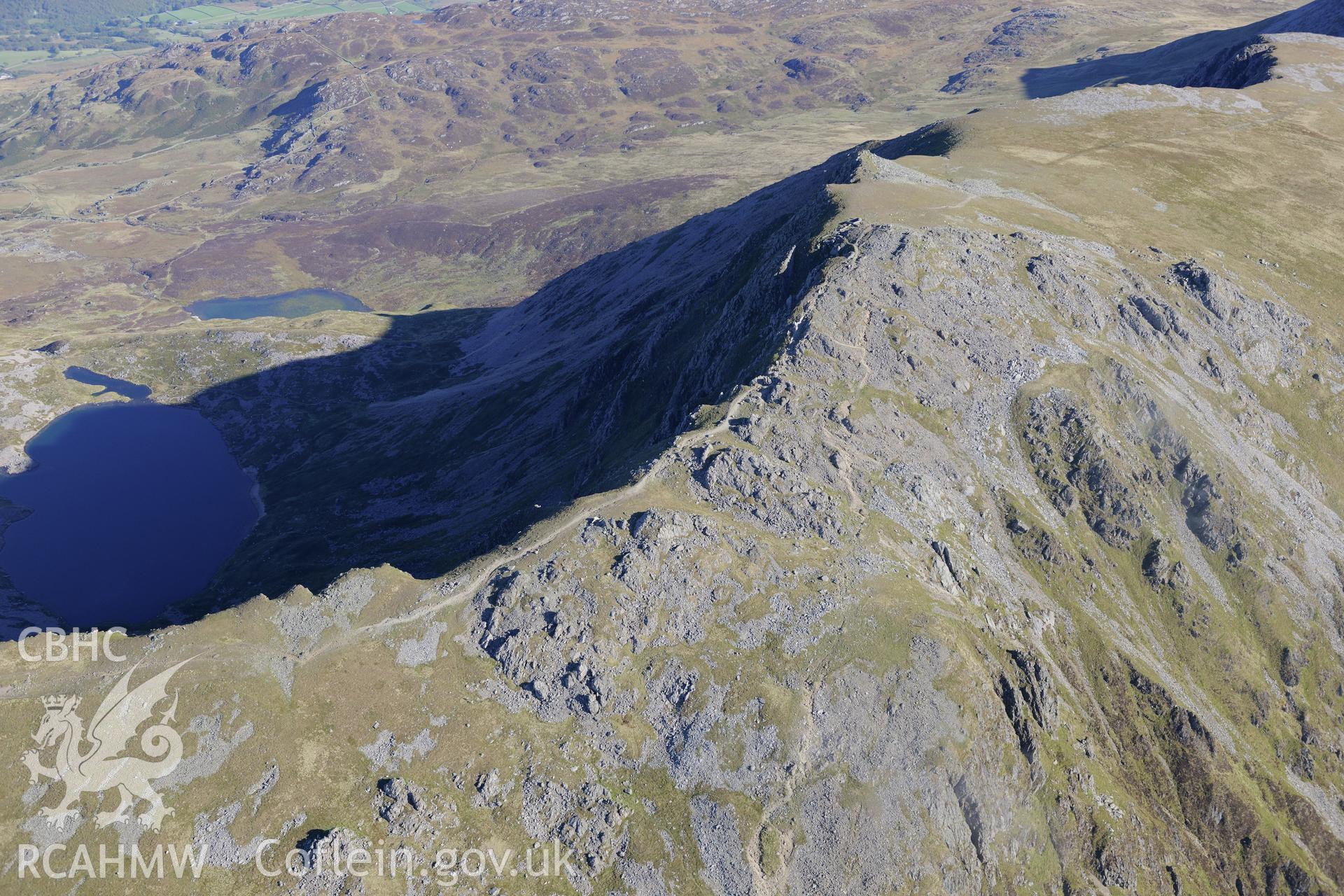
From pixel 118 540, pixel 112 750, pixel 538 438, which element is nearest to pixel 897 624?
pixel 112 750

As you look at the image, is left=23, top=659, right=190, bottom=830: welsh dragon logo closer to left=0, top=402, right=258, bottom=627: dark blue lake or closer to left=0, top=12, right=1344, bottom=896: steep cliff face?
left=0, top=12, right=1344, bottom=896: steep cliff face

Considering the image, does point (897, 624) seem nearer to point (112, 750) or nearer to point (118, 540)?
point (112, 750)

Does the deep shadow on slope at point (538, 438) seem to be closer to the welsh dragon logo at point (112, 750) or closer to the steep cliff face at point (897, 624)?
the steep cliff face at point (897, 624)

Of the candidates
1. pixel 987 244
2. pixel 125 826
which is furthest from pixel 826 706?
pixel 987 244

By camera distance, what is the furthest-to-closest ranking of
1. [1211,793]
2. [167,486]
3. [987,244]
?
[167,486] < [987,244] < [1211,793]

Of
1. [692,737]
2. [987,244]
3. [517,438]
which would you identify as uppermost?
[987,244]

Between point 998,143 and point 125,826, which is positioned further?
point 998,143

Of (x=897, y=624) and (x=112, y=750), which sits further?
(x=897, y=624)

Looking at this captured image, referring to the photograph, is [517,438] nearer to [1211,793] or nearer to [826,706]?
[826,706]
